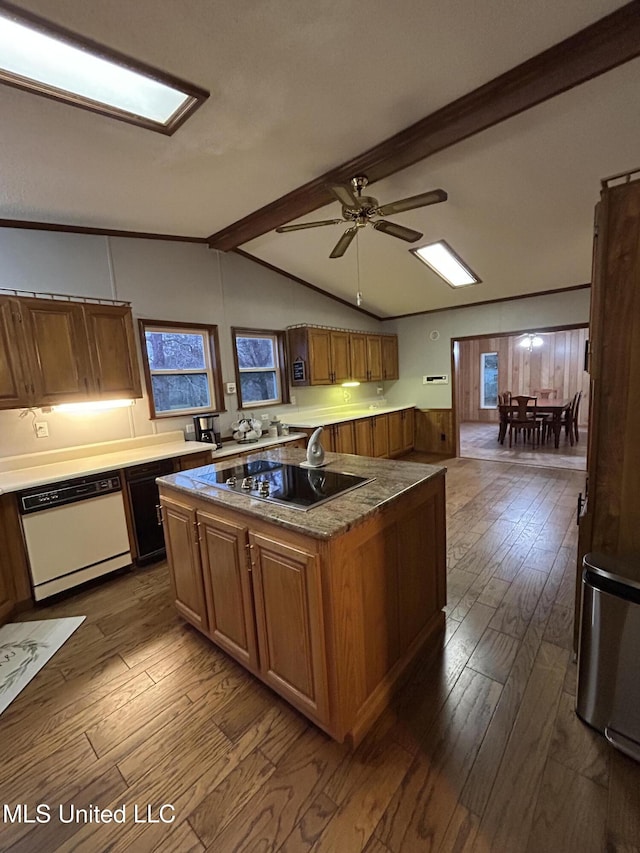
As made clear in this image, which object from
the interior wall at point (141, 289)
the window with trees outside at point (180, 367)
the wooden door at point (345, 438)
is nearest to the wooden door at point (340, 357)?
the interior wall at point (141, 289)

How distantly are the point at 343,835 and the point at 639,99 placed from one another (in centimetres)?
374

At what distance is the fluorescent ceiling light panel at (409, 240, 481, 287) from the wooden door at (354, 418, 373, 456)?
230 centimetres

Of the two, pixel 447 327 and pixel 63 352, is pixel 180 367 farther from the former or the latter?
pixel 447 327

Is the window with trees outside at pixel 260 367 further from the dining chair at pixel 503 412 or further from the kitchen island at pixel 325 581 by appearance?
the dining chair at pixel 503 412

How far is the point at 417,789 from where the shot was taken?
1329 millimetres

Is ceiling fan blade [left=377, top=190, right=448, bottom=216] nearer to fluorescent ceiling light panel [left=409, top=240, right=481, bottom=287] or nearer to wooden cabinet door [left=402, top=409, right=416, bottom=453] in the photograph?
fluorescent ceiling light panel [left=409, top=240, right=481, bottom=287]

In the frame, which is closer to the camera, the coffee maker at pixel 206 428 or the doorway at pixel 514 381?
the coffee maker at pixel 206 428

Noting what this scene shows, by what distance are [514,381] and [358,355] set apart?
554 centimetres

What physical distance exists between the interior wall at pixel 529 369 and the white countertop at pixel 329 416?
3.16m

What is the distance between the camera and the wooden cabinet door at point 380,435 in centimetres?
591

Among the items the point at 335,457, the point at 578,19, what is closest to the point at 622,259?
the point at 578,19

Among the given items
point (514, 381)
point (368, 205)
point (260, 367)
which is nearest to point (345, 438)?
point (260, 367)

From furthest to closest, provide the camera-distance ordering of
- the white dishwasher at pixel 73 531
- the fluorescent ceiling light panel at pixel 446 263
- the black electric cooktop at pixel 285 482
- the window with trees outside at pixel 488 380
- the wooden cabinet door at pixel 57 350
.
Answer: the window with trees outside at pixel 488 380, the fluorescent ceiling light panel at pixel 446 263, the wooden cabinet door at pixel 57 350, the white dishwasher at pixel 73 531, the black electric cooktop at pixel 285 482

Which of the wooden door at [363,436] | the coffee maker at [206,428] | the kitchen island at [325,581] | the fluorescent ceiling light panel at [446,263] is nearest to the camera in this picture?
the kitchen island at [325,581]
